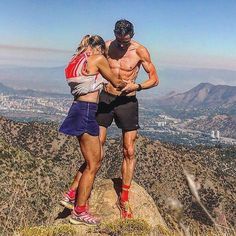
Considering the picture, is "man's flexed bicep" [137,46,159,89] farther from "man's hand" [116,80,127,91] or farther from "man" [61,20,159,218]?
"man's hand" [116,80,127,91]

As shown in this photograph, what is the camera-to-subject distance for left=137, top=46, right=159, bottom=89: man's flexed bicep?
28.7 feet

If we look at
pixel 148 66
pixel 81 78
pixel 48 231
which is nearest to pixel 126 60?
pixel 148 66

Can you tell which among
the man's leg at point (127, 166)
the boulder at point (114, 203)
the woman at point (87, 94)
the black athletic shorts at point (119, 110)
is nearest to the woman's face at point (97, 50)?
the woman at point (87, 94)

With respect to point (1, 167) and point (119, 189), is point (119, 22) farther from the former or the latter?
point (1, 167)

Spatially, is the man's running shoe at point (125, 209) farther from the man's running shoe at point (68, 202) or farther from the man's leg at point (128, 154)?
the man's running shoe at point (68, 202)

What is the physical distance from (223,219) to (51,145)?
475ft

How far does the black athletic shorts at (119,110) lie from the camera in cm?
941

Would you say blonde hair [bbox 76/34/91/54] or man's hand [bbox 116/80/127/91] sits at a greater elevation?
blonde hair [bbox 76/34/91/54]

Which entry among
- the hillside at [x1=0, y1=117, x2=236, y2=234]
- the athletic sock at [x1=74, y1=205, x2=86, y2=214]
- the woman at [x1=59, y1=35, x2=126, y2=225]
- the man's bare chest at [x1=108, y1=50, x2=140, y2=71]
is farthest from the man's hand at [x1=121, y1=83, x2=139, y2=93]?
the hillside at [x1=0, y1=117, x2=236, y2=234]

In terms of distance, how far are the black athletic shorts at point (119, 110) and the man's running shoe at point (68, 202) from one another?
5.94 ft

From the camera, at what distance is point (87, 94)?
811 cm

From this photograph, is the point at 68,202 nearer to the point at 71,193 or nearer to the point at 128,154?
the point at 71,193

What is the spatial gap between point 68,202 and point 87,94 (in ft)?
8.40

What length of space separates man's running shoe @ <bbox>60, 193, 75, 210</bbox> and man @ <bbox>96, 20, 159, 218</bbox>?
122 centimetres
